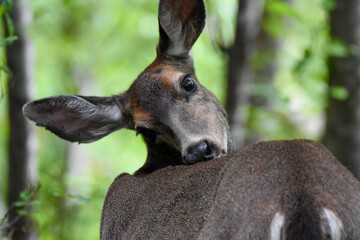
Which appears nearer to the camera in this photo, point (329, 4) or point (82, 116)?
point (82, 116)

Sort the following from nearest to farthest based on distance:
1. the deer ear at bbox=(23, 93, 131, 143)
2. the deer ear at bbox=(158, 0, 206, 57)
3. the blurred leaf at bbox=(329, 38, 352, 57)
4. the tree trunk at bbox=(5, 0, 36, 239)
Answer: the deer ear at bbox=(23, 93, 131, 143) → the deer ear at bbox=(158, 0, 206, 57) → the blurred leaf at bbox=(329, 38, 352, 57) → the tree trunk at bbox=(5, 0, 36, 239)

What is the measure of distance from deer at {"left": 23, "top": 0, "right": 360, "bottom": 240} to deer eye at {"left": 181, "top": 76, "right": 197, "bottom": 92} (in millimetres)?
14

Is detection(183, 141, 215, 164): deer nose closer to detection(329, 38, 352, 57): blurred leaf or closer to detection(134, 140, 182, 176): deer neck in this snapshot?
detection(134, 140, 182, 176): deer neck

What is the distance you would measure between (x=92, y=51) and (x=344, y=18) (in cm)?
1165

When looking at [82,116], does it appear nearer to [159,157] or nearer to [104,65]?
[159,157]

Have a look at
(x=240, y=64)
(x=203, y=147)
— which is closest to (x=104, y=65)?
(x=240, y=64)

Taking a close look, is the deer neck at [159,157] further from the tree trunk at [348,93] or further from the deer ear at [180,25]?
the tree trunk at [348,93]

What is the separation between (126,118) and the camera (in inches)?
251

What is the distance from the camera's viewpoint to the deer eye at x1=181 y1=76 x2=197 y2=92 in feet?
19.7

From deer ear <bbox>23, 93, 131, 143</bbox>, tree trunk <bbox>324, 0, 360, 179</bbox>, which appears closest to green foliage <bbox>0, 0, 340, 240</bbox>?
tree trunk <bbox>324, 0, 360, 179</bbox>

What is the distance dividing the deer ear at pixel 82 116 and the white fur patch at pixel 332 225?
10.7 ft

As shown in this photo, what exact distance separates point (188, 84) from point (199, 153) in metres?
0.98

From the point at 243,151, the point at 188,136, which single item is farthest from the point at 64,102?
the point at 243,151

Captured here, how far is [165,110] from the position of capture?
226 inches
